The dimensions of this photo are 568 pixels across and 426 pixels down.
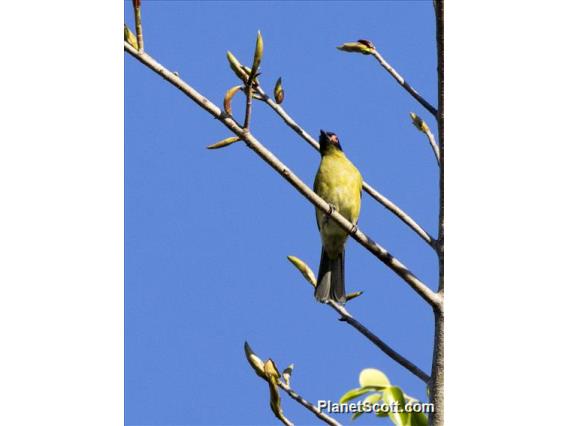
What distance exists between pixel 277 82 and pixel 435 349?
3.52 ft

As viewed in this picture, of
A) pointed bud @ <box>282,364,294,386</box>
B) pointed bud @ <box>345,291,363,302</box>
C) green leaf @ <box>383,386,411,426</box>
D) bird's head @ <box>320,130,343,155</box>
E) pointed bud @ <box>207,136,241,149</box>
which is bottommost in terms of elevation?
green leaf @ <box>383,386,411,426</box>

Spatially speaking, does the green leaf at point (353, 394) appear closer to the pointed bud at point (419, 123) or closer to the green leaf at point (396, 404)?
the green leaf at point (396, 404)

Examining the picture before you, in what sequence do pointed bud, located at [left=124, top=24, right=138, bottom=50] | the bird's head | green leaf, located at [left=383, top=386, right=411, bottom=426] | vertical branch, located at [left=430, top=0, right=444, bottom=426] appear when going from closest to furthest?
green leaf, located at [left=383, top=386, right=411, bottom=426], vertical branch, located at [left=430, top=0, right=444, bottom=426], pointed bud, located at [left=124, top=24, right=138, bottom=50], the bird's head

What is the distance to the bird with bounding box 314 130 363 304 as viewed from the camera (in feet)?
14.0

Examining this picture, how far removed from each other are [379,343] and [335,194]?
2.22 meters

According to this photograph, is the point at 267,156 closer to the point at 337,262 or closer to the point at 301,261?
the point at 301,261

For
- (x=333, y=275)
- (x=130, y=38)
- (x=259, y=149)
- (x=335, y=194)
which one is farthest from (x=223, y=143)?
(x=335, y=194)

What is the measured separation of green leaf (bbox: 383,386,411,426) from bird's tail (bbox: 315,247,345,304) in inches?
30.5

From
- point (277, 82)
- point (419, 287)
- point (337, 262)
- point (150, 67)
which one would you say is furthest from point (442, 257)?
point (337, 262)

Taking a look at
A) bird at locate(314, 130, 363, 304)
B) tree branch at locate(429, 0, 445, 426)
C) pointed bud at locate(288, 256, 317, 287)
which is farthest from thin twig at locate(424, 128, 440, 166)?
bird at locate(314, 130, 363, 304)

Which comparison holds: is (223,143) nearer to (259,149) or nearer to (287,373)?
(259,149)

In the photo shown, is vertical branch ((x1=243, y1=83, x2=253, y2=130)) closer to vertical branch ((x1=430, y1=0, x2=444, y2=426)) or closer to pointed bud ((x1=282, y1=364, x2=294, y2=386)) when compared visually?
vertical branch ((x1=430, y1=0, x2=444, y2=426))

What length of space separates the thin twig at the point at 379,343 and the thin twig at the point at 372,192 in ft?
1.16

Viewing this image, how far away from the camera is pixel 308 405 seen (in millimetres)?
2367
